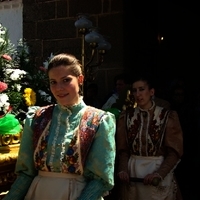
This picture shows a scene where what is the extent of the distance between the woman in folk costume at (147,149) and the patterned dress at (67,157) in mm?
1334

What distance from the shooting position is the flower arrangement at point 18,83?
10.1 feet

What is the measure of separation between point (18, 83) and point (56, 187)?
1018 millimetres

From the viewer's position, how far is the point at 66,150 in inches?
95.7

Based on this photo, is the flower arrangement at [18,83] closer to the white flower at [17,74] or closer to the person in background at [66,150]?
the white flower at [17,74]

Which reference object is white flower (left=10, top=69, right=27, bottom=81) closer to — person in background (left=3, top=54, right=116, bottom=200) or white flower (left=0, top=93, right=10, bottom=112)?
white flower (left=0, top=93, right=10, bottom=112)

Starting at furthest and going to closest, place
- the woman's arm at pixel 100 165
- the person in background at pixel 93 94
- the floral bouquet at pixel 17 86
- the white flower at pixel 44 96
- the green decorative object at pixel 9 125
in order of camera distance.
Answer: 1. the person in background at pixel 93 94
2. the white flower at pixel 44 96
3. the floral bouquet at pixel 17 86
4. the green decorative object at pixel 9 125
5. the woman's arm at pixel 100 165

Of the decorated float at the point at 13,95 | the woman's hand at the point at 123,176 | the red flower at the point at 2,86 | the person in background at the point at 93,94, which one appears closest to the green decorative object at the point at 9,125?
the decorated float at the point at 13,95

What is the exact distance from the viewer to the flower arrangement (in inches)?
122

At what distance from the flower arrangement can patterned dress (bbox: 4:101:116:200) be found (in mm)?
502

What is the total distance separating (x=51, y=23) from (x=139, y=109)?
9.85ft

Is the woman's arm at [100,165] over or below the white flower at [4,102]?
below

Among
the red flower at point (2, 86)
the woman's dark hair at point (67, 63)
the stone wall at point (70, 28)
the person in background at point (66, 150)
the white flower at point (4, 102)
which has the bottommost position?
the person in background at point (66, 150)

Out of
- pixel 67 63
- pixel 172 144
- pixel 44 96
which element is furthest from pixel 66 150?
pixel 172 144

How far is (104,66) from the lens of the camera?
241 inches
